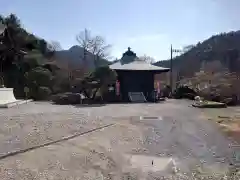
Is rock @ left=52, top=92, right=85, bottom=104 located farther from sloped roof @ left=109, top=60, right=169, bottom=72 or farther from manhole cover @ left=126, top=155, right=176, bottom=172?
manhole cover @ left=126, top=155, right=176, bottom=172

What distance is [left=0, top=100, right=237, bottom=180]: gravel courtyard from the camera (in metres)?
6.00

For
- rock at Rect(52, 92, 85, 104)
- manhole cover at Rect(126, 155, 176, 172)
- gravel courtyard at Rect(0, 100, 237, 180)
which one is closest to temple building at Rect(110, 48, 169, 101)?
rock at Rect(52, 92, 85, 104)

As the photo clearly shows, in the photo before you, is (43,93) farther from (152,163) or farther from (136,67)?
(152,163)

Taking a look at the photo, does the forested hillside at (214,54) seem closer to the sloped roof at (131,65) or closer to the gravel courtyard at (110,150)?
the sloped roof at (131,65)

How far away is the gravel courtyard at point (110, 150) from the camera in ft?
19.7

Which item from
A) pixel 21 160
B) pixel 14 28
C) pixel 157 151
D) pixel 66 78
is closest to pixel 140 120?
pixel 157 151

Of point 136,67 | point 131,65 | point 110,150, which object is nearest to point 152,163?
point 110,150

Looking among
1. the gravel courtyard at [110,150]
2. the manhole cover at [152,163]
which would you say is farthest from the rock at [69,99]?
the manhole cover at [152,163]

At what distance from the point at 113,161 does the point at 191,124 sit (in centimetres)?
577

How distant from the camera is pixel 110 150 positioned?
7.64m

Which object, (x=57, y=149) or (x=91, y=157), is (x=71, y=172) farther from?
(x=57, y=149)

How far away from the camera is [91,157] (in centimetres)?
697

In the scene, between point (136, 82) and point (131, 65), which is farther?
point (131, 65)

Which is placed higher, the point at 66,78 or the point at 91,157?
the point at 66,78
